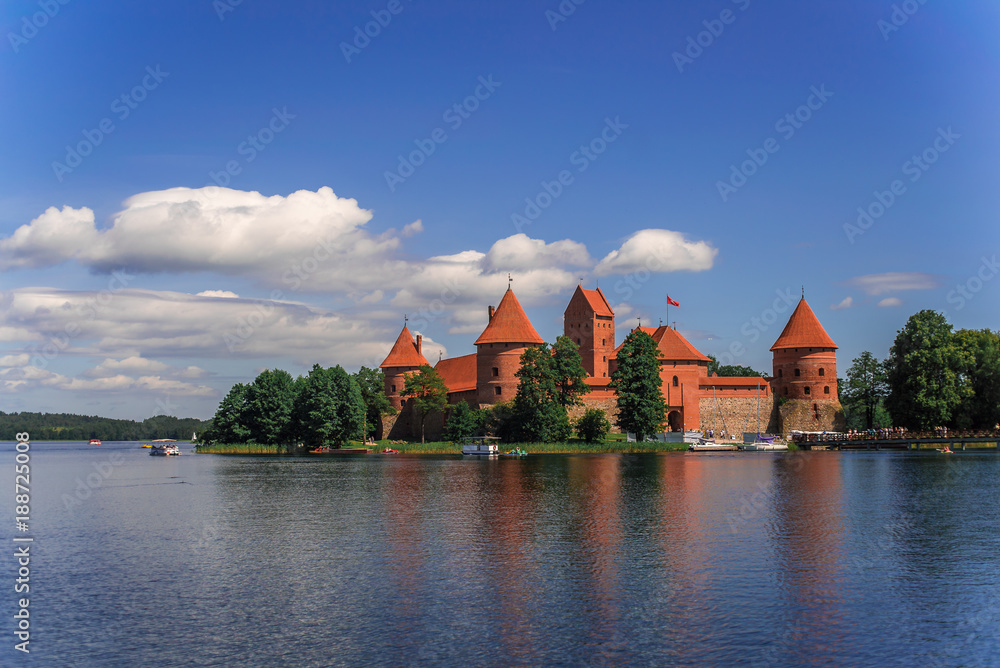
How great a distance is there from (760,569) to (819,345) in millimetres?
63708

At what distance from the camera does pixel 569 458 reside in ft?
182

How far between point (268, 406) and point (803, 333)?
50314mm

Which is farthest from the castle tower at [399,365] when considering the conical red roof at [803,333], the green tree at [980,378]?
the green tree at [980,378]

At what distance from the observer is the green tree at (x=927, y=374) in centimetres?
6091

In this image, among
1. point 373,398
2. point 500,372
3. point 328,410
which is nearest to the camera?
point 328,410

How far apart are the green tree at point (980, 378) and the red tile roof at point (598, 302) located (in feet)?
119

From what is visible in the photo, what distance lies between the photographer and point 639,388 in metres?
63.7

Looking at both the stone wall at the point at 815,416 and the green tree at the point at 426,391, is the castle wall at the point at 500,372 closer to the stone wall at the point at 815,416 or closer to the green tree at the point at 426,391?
the green tree at the point at 426,391

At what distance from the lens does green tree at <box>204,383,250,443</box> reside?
79.6 meters

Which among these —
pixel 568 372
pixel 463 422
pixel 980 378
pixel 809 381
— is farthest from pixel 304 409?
pixel 980 378

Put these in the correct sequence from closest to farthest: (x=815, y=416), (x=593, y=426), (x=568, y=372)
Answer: (x=593, y=426)
(x=568, y=372)
(x=815, y=416)

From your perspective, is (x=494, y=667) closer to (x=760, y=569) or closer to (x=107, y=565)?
(x=760, y=569)

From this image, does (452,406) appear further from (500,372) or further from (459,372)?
(459,372)

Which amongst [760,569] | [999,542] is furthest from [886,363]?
[760,569]
